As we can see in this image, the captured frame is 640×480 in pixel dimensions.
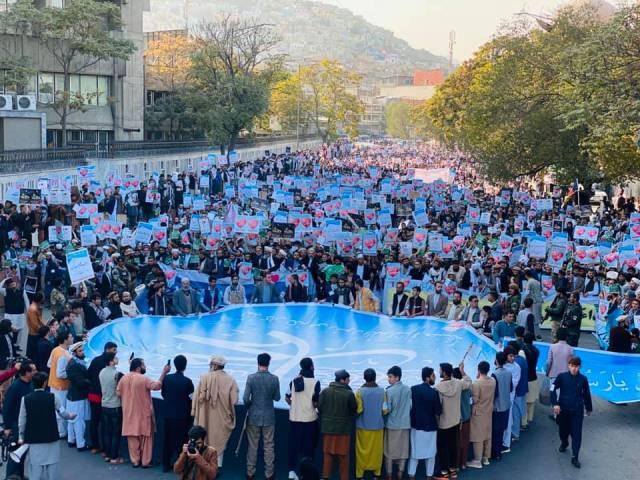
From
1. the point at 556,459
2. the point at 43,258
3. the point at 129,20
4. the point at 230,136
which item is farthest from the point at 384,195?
the point at 129,20

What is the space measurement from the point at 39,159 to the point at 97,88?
17894 millimetres

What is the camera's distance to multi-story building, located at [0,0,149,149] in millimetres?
45562

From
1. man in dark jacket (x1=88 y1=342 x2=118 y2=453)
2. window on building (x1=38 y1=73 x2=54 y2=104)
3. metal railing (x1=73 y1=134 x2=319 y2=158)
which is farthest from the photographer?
window on building (x1=38 y1=73 x2=54 y2=104)

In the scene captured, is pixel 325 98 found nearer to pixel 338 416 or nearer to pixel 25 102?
pixel 25 102

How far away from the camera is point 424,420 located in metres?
9.88

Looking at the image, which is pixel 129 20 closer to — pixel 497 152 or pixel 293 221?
pixel 497 152

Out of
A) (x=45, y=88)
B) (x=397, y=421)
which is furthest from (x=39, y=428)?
(x=45, y=88)

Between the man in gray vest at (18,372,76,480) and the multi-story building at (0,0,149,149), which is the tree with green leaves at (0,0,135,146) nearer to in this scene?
the multi-story building at (0,0,149,149)

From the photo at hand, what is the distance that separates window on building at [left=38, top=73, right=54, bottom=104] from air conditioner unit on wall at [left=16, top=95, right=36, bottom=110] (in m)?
3.50

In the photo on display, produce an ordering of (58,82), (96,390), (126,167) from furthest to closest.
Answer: (58,82)
(126,167)
(96,390)

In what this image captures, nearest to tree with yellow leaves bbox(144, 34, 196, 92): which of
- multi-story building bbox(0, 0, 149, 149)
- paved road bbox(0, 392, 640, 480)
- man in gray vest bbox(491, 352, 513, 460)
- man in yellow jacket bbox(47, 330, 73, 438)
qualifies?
multi-story building bbox(0, 0, 149, 149)

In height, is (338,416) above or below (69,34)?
below

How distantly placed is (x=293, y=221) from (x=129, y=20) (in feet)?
112

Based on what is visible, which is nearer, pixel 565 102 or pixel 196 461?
pixel 196 461
